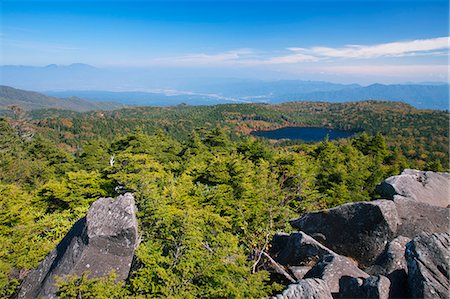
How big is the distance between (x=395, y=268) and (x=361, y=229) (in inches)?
98.3

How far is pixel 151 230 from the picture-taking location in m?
8.95

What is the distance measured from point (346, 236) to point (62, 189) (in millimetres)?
14893

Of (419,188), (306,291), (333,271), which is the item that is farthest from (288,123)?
(306,291)

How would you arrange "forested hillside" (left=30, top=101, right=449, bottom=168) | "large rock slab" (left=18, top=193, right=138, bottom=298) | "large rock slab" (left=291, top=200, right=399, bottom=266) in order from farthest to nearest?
"forested hillside" (left=30, top=101, right=449, bottom=168) → "large rock slab" (left=291, top=200, right=399, bottom=266) → "large rock slab" (left=18, top=193, right=138, bottom=298)

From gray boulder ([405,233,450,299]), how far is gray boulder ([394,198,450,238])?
153 inches

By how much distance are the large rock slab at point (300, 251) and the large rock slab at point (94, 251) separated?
5.14 metres

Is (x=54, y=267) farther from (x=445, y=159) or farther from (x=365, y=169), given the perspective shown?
(x=445, y=159)

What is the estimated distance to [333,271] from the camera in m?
7.70

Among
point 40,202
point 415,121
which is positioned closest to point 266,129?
point 415,121

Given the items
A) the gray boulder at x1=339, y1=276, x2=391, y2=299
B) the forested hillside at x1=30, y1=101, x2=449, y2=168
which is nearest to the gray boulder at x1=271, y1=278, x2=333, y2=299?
the gray boulder at x1=339, y1=276, x2=391, y2=299

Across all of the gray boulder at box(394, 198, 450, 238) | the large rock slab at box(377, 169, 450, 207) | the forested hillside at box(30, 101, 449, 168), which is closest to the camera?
the gray boulder at box(394, 198, 450, 238)

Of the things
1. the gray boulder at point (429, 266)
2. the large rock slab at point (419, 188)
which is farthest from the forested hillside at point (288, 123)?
the gray boulder at point (429, 266)

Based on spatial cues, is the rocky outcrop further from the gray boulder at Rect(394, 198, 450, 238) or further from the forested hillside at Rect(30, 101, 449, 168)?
the forested hillside at Rect(30, 101, 449, 168)

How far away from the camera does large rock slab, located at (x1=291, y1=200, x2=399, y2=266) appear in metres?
9.91
